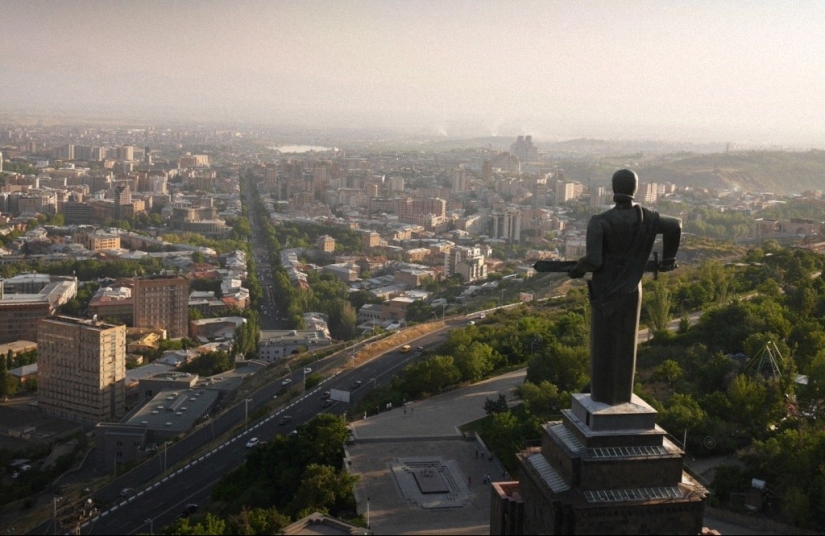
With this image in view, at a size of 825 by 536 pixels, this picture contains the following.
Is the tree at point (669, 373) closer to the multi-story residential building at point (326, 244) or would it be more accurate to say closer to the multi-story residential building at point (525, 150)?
the multi-story residential building at point (326, 244)

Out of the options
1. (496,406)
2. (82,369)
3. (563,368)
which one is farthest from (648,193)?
(496,406)

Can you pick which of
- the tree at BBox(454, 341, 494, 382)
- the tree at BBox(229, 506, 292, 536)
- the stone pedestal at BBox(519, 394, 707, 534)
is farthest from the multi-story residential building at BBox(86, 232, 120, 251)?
the stone pedestal at BBox(519, 394, 707, 534)

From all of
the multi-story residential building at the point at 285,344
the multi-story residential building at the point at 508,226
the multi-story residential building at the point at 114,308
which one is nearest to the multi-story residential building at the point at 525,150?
the multi-story residential building at the point at 508,226

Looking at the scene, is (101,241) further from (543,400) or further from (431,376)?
(543,400)

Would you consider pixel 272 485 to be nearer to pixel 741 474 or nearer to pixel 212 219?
pixel 741 474

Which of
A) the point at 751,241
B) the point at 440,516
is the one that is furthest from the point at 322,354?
the point at 751,241
